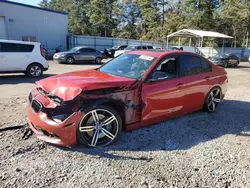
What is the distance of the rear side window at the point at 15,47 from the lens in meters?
10.3

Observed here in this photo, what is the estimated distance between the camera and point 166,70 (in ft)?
16.1

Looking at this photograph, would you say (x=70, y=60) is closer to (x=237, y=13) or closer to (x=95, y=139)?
(x=95, y=139)

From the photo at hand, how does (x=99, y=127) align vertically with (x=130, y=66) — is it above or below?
→ below

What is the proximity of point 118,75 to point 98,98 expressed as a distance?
2.97 ft

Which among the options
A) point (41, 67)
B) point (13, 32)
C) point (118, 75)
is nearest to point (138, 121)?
point (118, 75)

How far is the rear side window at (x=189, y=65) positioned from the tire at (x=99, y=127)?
1902mm

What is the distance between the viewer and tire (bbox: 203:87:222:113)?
5.79 metres

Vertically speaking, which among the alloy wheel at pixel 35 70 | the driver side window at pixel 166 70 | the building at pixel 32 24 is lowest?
the alloy wheel at pixel 35 70

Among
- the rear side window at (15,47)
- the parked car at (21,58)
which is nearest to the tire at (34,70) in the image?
the parked car at (21,58)

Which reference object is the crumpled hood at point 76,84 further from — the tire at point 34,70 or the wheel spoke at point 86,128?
the tire at point 34,70

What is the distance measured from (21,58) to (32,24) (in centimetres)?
1685

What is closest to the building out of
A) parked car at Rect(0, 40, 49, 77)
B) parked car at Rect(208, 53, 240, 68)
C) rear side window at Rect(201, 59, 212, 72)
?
parked car at Rect(0, 40, 49, 77)

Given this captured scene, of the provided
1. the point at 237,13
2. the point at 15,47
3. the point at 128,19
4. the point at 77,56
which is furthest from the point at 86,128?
the point at 128,19

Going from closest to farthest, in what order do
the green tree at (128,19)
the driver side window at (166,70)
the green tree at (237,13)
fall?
1. the driver side window at (166,70)
2. the green tree at (237,13)
3. the green tree at (128,19)
